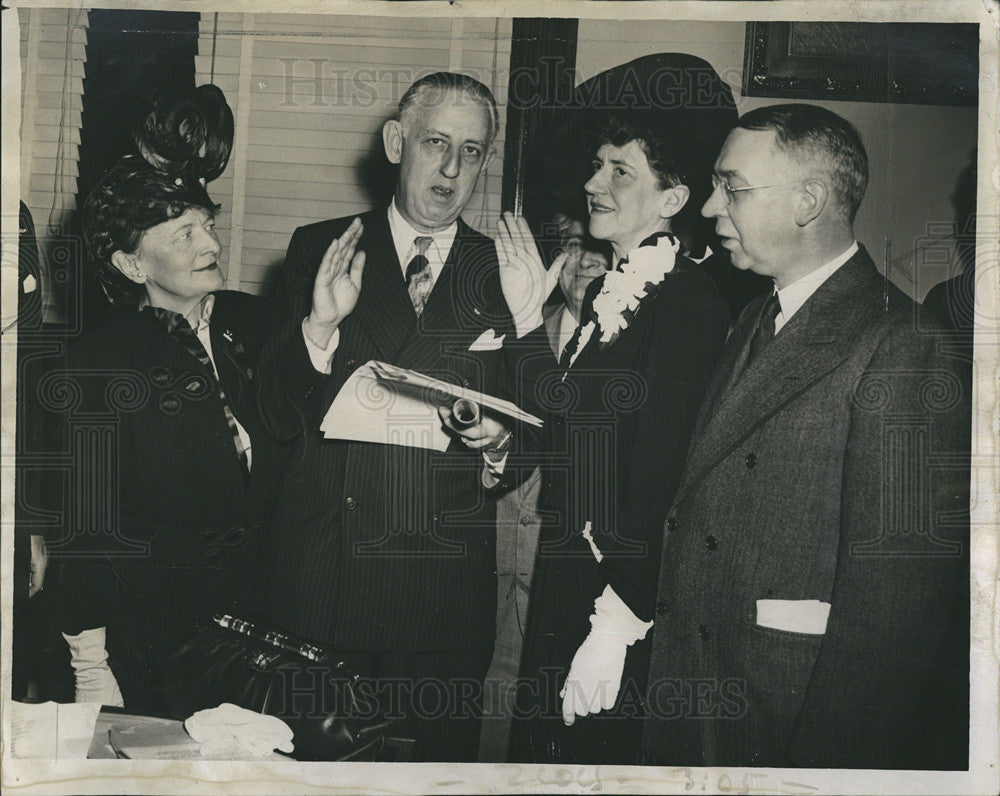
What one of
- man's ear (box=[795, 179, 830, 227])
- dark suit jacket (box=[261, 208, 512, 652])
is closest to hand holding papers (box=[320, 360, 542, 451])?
dark suit jacket (box=[261, 208, 512, 652])

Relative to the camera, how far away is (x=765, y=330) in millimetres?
2543

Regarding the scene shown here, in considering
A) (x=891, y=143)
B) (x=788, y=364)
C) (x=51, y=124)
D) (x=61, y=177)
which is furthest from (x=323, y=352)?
(x=891, y=143)

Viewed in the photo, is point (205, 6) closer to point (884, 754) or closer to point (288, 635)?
point (288, 635)

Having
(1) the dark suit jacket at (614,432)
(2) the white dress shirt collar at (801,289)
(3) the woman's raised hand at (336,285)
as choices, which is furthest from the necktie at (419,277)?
(2) the white dress shirt collar at (801,289)

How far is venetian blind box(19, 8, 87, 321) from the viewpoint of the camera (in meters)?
2.63

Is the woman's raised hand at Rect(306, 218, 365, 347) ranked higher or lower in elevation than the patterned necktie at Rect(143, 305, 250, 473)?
higher

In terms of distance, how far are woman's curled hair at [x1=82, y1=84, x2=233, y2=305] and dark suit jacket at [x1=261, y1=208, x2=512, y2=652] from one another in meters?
0.41

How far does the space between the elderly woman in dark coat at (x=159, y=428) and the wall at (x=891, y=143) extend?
1173 mm

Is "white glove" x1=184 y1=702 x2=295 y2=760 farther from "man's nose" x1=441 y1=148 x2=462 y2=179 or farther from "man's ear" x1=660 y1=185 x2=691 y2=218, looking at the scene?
"man's ear" x1=660 y1=185 x2=691 y2=218

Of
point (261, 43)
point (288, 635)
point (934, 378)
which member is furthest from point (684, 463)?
point (261, 43)

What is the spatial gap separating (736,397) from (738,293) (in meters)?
0.30

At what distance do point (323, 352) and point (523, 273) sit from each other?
2.03 ft

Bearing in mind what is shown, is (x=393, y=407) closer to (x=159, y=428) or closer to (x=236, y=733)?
(x=159, y=428)

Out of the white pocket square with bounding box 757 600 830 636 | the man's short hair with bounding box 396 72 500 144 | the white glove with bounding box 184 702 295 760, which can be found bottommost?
the white glove with bounding box 184 702 295 760
